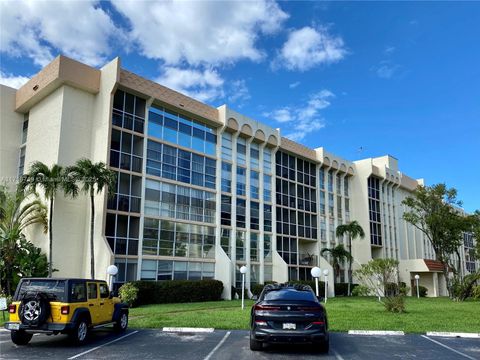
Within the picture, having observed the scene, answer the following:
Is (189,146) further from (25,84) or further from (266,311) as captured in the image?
(266,311)

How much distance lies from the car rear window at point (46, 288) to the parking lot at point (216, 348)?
4.23 feet

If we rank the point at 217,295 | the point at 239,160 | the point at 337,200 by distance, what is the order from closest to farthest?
the point at 217,295 → the point at 239,160 → the point at 337,200

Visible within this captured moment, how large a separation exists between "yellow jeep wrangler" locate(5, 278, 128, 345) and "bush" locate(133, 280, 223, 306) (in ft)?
42.7

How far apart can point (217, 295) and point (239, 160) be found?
39.0ft

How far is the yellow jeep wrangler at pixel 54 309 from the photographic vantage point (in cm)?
1062

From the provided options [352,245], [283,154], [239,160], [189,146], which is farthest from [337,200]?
[189,146]

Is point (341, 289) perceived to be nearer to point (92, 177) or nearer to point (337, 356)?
point (92, 177)

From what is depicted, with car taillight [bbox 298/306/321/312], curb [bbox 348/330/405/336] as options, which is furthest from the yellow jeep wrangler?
curb [bbox 348/330/405/336]

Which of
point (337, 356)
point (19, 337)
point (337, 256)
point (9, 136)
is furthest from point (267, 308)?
point (337, 256)

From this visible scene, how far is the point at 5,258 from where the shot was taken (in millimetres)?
23688

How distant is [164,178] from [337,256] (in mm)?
21084

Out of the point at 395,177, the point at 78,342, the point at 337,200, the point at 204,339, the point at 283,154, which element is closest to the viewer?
the point at 78,342

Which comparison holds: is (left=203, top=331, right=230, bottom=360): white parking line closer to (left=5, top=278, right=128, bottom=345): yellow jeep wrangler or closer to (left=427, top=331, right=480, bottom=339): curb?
(left=5, top=278, right=128, bottom=345): yellow jeep wrangler

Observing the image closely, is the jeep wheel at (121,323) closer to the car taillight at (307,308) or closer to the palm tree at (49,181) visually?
the car taillight at (307,308)
